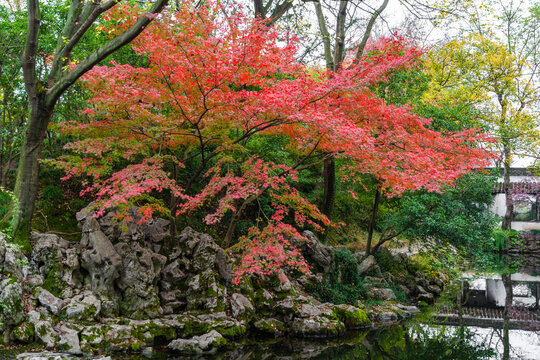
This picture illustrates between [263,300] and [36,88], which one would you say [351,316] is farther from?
[36,88]

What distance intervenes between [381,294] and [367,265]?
4.24 feet

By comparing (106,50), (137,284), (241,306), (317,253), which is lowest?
(241,306)

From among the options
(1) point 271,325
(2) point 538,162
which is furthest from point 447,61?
(1) point 271,325

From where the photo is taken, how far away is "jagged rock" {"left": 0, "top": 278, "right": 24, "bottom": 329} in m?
5.41

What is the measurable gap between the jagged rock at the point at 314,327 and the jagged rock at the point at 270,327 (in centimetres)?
25

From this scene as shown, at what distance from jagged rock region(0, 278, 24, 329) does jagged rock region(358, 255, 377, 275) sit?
8.48 m

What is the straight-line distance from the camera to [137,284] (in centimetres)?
694

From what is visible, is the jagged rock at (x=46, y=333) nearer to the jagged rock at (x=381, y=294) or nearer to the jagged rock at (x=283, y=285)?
the jagged rock at (x=283, y=285)

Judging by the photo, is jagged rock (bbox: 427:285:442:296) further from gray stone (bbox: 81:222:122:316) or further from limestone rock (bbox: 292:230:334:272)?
gray stone (bbox: 81:222:122:316)

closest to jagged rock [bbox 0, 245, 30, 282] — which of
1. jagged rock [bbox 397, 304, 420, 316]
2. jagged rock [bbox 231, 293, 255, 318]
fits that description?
jagged rock [bbox 231, 293, 255, 318]

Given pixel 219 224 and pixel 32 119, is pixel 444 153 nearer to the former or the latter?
pixel 219 224

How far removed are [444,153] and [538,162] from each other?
553 inches

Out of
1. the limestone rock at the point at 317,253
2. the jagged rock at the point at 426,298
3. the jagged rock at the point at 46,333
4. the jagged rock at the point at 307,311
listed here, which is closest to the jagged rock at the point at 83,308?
the jagged rock at the point at 46,333

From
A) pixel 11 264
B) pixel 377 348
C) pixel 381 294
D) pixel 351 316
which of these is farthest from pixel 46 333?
pixel 381 294
